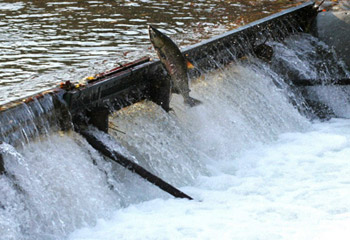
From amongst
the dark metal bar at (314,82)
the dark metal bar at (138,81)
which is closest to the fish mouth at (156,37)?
the dark metal bar at (138,81)

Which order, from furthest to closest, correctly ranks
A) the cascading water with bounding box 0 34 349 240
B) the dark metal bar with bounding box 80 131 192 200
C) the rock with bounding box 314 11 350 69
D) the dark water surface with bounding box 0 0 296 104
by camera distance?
the rock with bounding box 314 11 350 69 < the dark water surface with bounding box 0 0 296 104 < the dark metal bar with bounding box 80 131 192 200 < the cascading water with bounding box 0 34 349 240

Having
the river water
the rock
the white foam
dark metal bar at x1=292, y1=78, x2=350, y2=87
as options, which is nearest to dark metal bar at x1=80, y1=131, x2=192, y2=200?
the river water

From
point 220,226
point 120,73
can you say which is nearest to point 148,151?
Answer: point 120,73

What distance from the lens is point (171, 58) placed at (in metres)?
6.93

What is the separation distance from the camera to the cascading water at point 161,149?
5.72 m

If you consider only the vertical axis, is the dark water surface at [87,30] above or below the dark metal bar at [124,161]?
above

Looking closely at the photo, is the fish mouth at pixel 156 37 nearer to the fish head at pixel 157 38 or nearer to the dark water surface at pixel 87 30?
the fish head at pixel 157 38

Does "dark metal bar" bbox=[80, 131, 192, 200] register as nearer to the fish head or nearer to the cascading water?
the cascading water

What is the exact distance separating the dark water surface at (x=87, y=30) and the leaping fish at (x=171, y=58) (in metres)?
1.66

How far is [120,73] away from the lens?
22.9ft

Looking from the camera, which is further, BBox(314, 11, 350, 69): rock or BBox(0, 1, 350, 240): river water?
BBox(314, 11, 350, 69): rock

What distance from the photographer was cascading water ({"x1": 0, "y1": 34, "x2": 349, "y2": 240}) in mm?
5719

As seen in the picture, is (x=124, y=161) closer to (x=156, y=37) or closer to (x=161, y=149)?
(x=161, y=149)

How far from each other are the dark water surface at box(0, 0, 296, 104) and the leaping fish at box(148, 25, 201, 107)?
166cm
